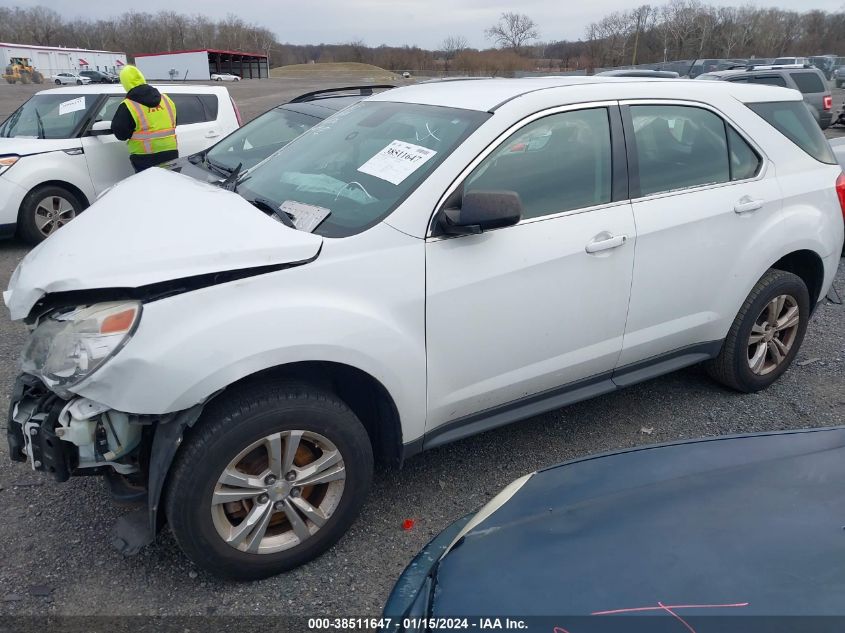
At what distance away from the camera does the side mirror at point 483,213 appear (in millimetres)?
2547

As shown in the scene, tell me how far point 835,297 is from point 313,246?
3.80 m

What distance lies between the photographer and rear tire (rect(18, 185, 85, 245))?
706 centimetres

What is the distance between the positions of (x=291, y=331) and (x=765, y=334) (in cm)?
297

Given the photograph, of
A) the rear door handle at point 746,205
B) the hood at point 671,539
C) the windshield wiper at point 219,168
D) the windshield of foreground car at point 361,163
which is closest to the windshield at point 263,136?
the windshield wiper at point 219,168

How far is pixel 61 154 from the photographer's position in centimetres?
722

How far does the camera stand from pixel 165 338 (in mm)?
2197

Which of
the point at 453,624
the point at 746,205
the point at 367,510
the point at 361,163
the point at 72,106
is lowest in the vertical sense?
the point at 367,510

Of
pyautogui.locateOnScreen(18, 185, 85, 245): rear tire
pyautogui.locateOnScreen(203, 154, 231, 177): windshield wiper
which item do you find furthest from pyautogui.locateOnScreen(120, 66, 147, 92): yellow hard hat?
pyautogui.locateOnScreen(203, 154, 231, 177): windshield wiper

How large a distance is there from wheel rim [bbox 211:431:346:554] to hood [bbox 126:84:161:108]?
5.61m

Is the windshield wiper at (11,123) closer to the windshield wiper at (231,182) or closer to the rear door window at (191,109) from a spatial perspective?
the rear door window at (191,109)

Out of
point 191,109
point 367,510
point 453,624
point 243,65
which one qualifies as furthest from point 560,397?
point 243,65

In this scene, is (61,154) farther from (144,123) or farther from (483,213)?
(483,213)

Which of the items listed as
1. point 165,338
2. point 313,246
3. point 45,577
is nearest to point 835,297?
point 313,246

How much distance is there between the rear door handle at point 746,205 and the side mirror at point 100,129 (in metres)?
6.66
